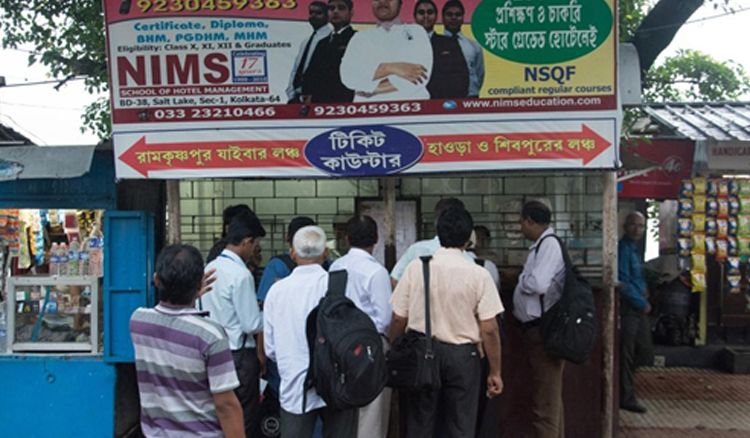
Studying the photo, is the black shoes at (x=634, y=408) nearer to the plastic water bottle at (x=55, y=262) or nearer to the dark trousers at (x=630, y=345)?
the dark trousers at (x=630, y=345)

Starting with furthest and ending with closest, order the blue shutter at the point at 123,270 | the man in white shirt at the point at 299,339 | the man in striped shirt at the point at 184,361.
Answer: the blue shutter at the point at 123,270, the man in white shirt at the point at 299,339, the man in striped shirt at the point at 184,361

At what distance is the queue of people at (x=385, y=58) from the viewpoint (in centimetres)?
457

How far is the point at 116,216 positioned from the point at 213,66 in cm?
134

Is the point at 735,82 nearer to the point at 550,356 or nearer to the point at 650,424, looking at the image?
the point at 650,424

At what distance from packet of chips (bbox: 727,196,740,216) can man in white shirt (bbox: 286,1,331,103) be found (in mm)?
4797

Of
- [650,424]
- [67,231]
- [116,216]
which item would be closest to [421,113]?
[116,216]

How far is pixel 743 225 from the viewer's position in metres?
6.99

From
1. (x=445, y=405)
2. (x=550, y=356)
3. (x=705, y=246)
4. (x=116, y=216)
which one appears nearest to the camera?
(x=445, y=405)

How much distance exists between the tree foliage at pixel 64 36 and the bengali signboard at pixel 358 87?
2.47m

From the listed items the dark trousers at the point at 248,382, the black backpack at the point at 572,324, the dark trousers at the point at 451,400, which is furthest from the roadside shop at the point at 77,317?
the black backpack at the point at 572,324

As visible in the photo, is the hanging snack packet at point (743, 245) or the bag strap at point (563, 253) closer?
the bag strap at point (563, 253)

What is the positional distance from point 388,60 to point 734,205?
14.6ft

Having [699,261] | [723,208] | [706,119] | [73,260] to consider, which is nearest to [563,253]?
[699,261]

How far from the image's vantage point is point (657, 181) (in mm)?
7488
